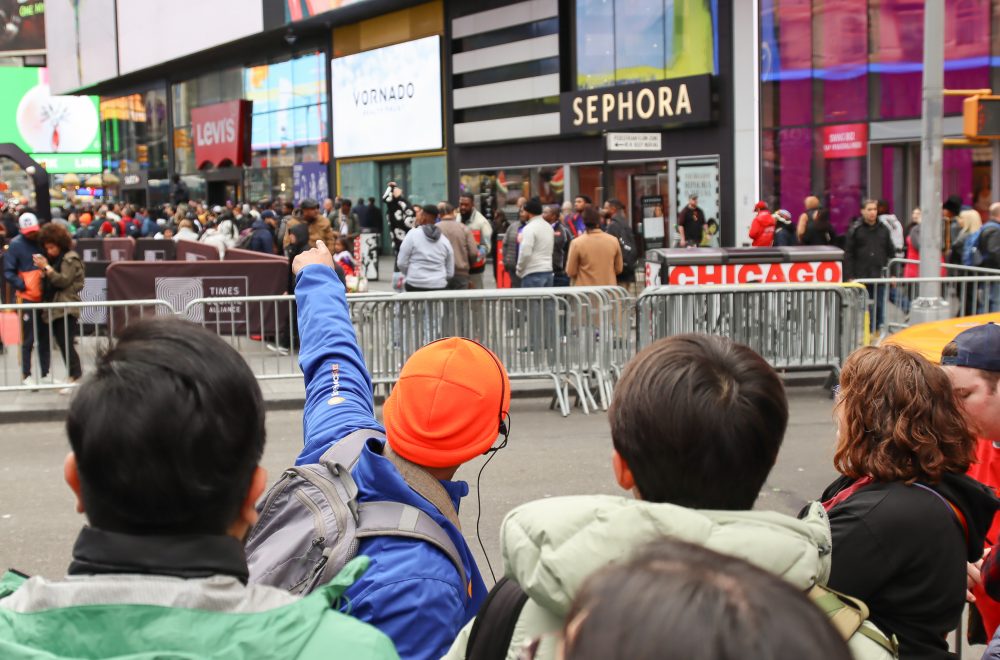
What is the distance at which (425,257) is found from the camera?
13688mm

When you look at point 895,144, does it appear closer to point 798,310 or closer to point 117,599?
point 798,310

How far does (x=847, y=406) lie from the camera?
113 inches

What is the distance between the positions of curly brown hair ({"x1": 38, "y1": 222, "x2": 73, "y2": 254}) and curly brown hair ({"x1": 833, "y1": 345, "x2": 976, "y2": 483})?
11.1 meters

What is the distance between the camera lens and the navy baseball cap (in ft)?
11.2

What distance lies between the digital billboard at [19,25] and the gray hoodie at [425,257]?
89417 mm

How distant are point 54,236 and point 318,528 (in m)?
11.1

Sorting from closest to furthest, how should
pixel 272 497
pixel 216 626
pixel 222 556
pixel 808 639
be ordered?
pixel 808 639 < pixel 216 626 < pixel 222 556 < pixel 272 497

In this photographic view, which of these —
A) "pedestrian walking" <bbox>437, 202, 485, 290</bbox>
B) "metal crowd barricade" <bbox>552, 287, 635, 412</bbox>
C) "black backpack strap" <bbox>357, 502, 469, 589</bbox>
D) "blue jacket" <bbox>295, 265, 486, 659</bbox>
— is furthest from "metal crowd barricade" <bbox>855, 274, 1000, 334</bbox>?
"black backpack strap" <bbox>357, 502, 469, 589</bbox>

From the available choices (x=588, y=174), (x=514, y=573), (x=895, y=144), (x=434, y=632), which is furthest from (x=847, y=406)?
(x=588, y=174)

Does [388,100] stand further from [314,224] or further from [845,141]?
[314,224]

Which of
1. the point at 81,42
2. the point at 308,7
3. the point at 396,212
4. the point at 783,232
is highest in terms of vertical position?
the point at 81,42

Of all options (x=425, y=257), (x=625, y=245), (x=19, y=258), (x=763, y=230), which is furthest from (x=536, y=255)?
(x=19, y=258)

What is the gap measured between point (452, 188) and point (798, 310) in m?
24.9

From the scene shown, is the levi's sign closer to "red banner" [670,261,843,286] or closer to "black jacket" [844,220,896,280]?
"black jacket" [844,220,896,280]
